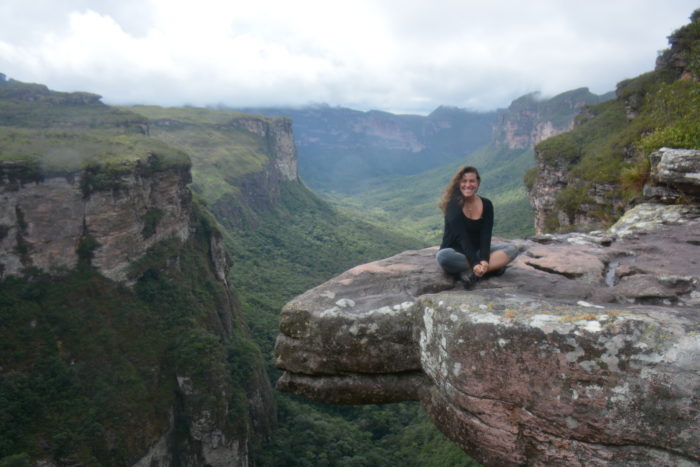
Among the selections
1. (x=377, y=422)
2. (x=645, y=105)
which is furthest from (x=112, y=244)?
(x=645, y=105)

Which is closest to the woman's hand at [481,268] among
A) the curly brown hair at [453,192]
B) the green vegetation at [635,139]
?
the curly brown hair at [453,192]

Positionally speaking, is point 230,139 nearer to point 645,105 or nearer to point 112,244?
point 112,244

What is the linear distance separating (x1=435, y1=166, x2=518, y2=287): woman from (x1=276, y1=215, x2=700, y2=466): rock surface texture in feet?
0.83

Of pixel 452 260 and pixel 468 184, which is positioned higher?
pixel 468 184

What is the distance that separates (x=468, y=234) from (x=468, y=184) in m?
0.74

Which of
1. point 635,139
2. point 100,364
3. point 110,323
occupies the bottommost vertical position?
point 100,364

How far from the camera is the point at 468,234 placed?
591cm

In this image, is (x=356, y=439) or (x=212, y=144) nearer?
(x=356, y=439)

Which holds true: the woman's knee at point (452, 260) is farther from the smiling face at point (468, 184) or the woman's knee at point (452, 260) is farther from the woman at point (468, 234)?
the smiling face at point (468, 184)

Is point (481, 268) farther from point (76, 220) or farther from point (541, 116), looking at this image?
point (541, 116)

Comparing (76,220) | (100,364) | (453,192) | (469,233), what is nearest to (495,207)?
(76,220)

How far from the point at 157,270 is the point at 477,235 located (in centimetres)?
4323

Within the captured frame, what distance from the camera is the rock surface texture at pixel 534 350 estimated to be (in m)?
3.37

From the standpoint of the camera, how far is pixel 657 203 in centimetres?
880
